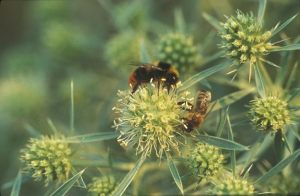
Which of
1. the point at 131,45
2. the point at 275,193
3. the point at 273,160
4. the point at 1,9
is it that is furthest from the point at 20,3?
the point at 275,193

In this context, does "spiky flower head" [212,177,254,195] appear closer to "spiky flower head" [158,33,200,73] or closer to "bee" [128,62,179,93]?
"bee" [128,62,179,93]

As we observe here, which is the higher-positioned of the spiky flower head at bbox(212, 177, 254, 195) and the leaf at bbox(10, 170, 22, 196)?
the leaf at bbox(10, 170, 22, 196)

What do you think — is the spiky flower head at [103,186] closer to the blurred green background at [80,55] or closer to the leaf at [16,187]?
the leaf at [16,187]

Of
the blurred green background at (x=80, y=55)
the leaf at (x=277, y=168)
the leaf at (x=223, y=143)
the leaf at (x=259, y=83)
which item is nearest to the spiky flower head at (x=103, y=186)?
A: the leaf at (x=223, y=143)

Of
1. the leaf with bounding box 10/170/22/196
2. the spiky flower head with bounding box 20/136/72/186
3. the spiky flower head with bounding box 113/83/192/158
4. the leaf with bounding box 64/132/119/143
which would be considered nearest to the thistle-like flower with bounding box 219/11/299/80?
the spiky flower head with bounding box 113/83/192/158

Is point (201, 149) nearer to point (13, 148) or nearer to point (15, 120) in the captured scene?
point (15, 120)
